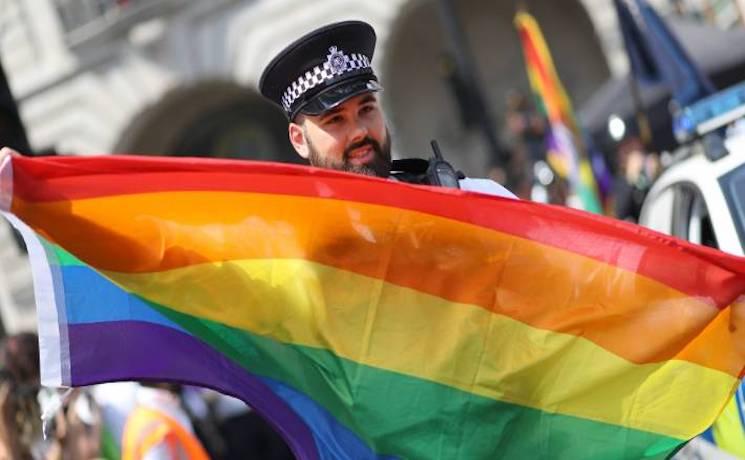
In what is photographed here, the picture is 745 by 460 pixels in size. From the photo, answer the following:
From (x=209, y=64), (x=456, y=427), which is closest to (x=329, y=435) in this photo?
(x=456, y=427)

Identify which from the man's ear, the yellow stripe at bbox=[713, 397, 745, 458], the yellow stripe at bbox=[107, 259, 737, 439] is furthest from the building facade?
the yellow stripe at bbox=[107, 259, 737, 439]

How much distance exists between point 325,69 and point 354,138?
0.63 ft

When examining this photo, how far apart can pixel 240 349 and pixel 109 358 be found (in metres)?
0.30

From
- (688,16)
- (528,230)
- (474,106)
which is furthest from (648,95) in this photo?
(528,230)

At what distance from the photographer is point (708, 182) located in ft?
17.2

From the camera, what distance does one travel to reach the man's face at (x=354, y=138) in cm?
351

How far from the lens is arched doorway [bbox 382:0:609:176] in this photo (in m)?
19.4

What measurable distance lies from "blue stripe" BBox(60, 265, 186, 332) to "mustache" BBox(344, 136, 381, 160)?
0.55m

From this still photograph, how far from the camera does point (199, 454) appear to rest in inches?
213

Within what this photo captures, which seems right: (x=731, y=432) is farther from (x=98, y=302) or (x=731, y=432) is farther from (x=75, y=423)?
(x=75, y=423)

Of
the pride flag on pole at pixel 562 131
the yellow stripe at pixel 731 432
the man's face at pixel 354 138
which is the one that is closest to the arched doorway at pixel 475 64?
the pride flag on pole at pixel 562 131

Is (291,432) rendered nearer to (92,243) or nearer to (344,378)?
(344,378)

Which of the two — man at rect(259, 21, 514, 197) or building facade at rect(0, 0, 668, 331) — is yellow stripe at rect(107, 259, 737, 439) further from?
building facade at rect(0, 0, 668, 331)

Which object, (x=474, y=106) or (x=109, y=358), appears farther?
(x=474, y=106)
